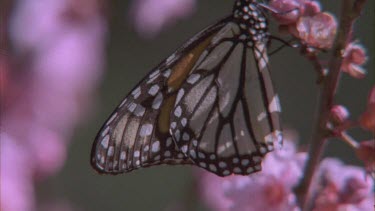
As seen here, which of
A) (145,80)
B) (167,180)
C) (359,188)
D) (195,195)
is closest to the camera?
(359,188)

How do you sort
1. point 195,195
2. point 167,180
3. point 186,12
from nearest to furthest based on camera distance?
point 195,195 → point 186,12 → point 167,180

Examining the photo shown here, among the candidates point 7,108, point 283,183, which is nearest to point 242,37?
point 283,183

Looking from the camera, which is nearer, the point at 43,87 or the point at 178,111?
the point at 178,111

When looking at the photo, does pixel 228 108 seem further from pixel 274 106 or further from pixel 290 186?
pixel 290 186

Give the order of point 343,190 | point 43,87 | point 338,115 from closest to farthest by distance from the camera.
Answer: point 338,115 → point 343,190 → point 43,87

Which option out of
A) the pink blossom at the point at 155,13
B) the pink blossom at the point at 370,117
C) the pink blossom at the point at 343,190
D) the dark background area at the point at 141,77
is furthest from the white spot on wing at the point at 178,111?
the dark background area at the point at 141,77

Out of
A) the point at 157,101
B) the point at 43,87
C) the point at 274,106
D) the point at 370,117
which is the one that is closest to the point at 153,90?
the point at 157,101

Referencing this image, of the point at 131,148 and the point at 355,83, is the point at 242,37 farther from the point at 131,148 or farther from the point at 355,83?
the point at 355,83
